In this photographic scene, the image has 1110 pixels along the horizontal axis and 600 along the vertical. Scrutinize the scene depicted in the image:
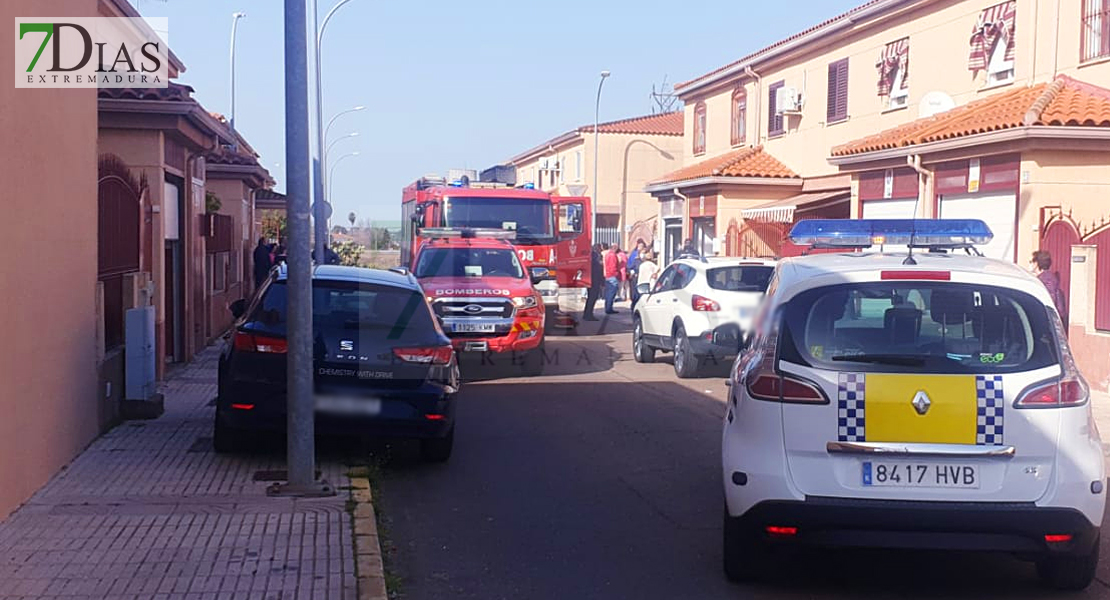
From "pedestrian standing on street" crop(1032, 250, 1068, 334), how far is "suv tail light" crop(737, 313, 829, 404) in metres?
9.06

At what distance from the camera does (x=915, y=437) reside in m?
5.44

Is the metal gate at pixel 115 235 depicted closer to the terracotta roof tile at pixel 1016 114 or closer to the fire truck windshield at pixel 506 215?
the fire truck windshield at pixel 506 215

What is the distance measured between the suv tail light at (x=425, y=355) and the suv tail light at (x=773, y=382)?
3.64 metres

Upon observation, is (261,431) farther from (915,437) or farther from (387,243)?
(387,243)

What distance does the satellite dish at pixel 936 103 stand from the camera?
20.9 meters

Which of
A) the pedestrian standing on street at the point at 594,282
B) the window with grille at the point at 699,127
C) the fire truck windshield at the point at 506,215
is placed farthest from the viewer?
the window with grille at the point at 699,127

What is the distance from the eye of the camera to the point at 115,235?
36.2 feet

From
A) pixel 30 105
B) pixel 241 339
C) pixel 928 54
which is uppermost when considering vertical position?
pixel 928 54

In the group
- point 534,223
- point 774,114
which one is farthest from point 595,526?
point 774,114

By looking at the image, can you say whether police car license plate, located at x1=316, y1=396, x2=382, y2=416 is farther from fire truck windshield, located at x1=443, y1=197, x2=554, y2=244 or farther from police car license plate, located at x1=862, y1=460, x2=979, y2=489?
fire truck windshield, located at x1=443, y1=197, x2=554, y2=244

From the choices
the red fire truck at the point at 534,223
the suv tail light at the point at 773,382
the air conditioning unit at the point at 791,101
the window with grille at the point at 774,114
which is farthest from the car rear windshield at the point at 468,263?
the window with grille at the point at 774,114

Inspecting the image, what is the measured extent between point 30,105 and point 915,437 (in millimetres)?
5844

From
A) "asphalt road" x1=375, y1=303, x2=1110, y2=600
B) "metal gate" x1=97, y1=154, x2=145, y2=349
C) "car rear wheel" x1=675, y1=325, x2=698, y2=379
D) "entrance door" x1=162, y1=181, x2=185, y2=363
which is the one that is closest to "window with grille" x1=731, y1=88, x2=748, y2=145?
"car rear wheel" x1=675, y1=325, x2=698, y2=379

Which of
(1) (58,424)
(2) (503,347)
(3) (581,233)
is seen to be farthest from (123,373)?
(3) (581,233)
